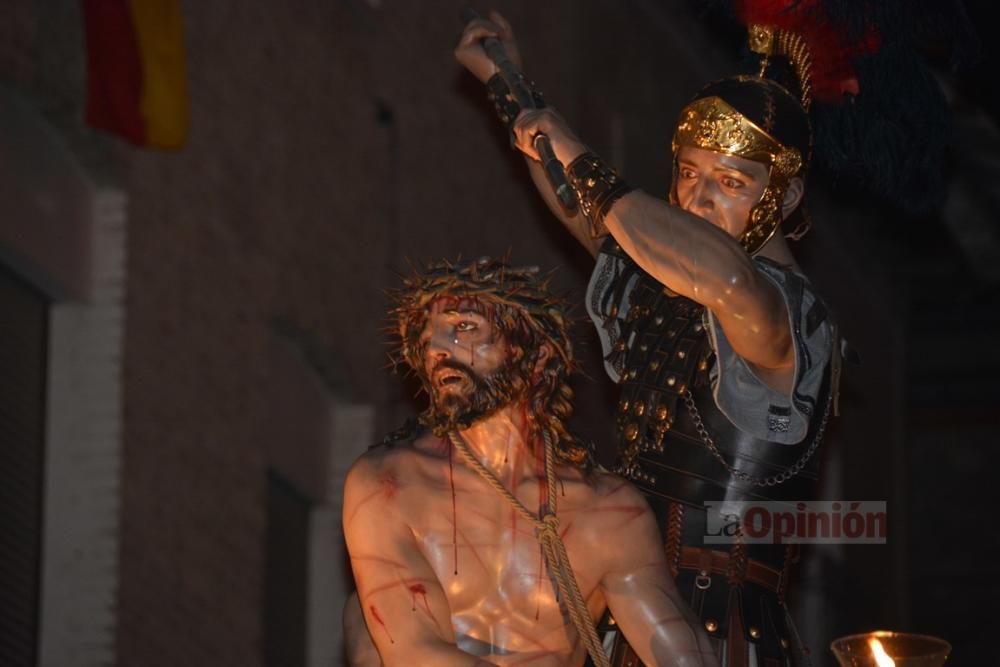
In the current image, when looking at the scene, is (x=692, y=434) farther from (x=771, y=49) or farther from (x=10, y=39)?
(x=10, y=39)

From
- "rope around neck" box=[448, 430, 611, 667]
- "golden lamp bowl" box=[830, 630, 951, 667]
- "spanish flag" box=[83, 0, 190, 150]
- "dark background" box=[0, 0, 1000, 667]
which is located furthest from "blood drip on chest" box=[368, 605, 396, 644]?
"spanish flag" box=[83, 0, 190, 150]

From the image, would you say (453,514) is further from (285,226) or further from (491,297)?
(285,226)

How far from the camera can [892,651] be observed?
21.0 feet

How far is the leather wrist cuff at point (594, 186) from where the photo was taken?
6953mm

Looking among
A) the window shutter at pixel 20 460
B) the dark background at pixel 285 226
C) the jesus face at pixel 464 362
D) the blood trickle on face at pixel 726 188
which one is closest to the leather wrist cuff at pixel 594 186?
the blood trickle on face at pixel 726 188

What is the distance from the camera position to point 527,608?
240 inches

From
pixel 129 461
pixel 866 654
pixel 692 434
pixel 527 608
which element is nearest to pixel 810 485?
pixel 692 434

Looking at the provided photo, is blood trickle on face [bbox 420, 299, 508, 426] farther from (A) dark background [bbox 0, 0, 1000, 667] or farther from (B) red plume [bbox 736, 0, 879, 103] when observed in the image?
(B) red plume [bbox 736, 0, 879, 103]

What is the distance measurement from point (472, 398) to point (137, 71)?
4484 mm

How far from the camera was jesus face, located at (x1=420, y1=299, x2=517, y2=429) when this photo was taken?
612cm

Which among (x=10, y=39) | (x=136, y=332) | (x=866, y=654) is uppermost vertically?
(x=10, y=39)

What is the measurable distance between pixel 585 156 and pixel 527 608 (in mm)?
1462

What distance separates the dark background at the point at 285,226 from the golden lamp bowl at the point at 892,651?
1452mm

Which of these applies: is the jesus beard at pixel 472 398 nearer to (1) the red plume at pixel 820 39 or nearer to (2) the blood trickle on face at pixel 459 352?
(2) the blood trickle on face at pixel 459 352
